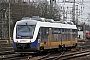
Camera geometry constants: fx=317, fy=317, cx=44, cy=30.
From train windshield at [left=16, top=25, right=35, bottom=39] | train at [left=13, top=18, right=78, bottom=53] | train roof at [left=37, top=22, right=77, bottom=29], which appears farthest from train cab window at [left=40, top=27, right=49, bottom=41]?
train windshield at [left=16, top=25, right=35, bottom=39]

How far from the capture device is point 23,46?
23578 millimetres

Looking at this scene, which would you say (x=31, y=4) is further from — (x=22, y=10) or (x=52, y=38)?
(x=52, y=38)

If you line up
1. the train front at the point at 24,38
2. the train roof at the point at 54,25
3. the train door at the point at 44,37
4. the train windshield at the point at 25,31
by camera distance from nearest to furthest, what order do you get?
the train front at the point at 24,38, the train windshield at the point at 25,31, the train door at the point at 44,37, the train roof at the point at 54,25

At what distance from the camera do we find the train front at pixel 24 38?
23.6 metres

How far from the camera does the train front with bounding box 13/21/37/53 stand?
2359cm

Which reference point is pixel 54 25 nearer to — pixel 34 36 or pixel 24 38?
pixel 34 36

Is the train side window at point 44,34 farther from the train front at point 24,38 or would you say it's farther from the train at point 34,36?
the train front at point 24,38

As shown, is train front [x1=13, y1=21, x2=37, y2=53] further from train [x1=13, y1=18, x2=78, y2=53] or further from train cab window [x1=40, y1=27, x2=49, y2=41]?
train cab window [x1=40, y1=27, x2=49, y2=41]

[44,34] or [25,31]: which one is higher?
[25,31]

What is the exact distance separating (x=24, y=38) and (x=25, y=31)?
0.68m

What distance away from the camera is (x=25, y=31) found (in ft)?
79.0

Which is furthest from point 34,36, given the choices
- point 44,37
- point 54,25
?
point 54,25

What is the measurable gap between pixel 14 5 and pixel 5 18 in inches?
134

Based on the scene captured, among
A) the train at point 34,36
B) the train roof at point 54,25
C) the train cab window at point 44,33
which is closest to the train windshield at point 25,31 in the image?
the train at point 34,36
